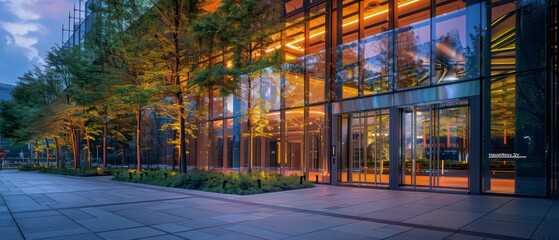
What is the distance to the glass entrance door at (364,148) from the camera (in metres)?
17.7

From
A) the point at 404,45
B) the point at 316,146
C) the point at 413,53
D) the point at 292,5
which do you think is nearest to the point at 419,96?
the point at 413,53

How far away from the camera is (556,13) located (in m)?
12.7

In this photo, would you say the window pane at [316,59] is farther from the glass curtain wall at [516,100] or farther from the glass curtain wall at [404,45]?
the glass curtain wall at [516,100]

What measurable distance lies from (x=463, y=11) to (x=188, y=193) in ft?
42.8

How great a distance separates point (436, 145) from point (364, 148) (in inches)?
140

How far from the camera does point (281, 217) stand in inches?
374

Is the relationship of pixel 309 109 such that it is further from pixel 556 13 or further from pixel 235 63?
pixel 556 13

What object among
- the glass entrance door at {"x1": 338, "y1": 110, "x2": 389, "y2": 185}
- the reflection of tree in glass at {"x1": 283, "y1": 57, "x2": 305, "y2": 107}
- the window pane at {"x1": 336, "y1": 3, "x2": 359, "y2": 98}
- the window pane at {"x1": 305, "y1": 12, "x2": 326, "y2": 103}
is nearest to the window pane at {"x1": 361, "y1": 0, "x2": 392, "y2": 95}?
the window pane at {"x1": 336, "y1": 3, "x2": 359, "y2": 98}

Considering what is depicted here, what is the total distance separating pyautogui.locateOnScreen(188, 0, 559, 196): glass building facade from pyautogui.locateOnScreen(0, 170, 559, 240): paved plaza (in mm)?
1942

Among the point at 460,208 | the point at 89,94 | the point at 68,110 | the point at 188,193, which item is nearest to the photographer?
the point at 460,208

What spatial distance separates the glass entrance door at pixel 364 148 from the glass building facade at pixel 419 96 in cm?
5

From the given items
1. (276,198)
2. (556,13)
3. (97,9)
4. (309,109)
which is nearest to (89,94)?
(97,9)

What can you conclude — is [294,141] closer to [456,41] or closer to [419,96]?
[419,96]

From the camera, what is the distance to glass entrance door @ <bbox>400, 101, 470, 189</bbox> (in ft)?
49.8
